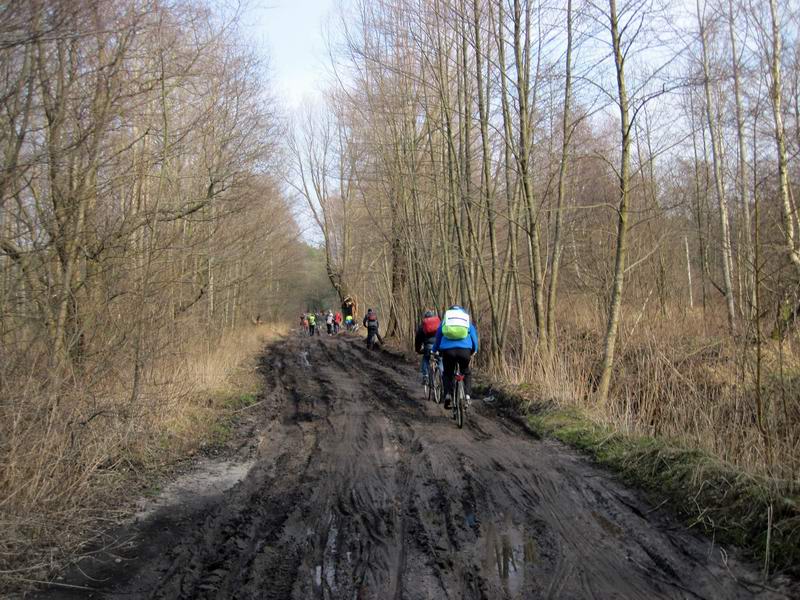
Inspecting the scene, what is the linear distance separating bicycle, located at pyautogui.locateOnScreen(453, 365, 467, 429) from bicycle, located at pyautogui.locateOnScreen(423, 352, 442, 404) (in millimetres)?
1872

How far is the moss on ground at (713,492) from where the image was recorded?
434cm

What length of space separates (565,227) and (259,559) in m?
16.4

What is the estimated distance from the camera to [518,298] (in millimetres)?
14711

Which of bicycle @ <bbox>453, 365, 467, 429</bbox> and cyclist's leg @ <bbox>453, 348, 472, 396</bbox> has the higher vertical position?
cyclist's leg @ <bbox>453, 348, 472, 396</bbox>

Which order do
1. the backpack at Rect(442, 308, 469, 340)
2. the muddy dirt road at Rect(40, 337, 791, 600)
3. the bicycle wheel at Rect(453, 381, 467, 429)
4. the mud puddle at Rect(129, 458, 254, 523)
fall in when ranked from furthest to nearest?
1. the backpack at Rect(442, 308, 469, 340)
2. the bicycle wheel at Rect(453, 381, 467, 429)
3. the mud puddle at Rect(129, 458, 254, 523)
4. the muddy dirt road at Rect(40, 337, 791, 600)

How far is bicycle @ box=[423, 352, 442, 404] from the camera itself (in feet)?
38.3

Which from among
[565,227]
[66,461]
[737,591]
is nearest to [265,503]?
[66,461]

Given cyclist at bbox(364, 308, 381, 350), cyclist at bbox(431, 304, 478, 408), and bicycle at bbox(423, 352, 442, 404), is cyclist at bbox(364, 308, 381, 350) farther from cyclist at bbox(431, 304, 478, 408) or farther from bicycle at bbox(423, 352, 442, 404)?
cyclist at bbox(431, 304, 478, 408)

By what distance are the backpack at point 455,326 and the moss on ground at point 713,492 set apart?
257 cm

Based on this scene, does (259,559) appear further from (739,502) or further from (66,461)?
(739,502)

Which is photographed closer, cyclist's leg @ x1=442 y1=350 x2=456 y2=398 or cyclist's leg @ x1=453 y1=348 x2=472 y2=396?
cyclist's leg @ x1=453 y1=348 x2=472 y2=396

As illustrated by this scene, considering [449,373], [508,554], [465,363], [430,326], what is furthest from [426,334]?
[508,554]

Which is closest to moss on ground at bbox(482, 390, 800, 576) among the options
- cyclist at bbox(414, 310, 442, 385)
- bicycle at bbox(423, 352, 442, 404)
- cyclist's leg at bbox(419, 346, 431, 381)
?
bicycle at bbox(423, 352, 442, 404)

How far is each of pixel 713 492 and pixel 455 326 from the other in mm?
4939
